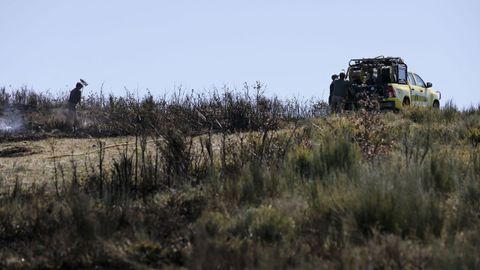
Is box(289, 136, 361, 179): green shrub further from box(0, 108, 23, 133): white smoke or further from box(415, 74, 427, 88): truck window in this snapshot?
box(415, 74, 427, 88): truck window

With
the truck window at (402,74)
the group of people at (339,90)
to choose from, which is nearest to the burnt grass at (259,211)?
the group of people at (339,90)

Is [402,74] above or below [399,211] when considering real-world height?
above

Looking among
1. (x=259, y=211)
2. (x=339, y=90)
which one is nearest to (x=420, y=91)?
(x=339, y=90)

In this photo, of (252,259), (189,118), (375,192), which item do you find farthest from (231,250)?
(189,118)

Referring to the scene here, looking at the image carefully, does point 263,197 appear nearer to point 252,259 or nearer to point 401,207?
point 401,207

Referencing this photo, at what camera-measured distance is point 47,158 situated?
12.5 metres

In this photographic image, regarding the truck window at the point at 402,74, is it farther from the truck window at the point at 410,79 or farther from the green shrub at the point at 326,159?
the green shrub at the point at 326,159

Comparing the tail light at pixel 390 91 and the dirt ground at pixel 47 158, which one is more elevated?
the tail light at pixel 390 91

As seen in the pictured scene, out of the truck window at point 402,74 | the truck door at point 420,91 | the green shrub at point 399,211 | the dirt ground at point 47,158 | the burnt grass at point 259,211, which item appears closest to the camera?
the burnt grass at point 259,211

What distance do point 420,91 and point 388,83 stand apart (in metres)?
2.30

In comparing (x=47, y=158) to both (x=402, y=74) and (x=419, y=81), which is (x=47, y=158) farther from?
(x=419, y=81)

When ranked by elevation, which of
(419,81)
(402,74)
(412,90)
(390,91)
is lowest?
(390,91)

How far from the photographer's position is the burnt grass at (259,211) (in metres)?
6.47

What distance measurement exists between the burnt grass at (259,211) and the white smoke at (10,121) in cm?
1068
